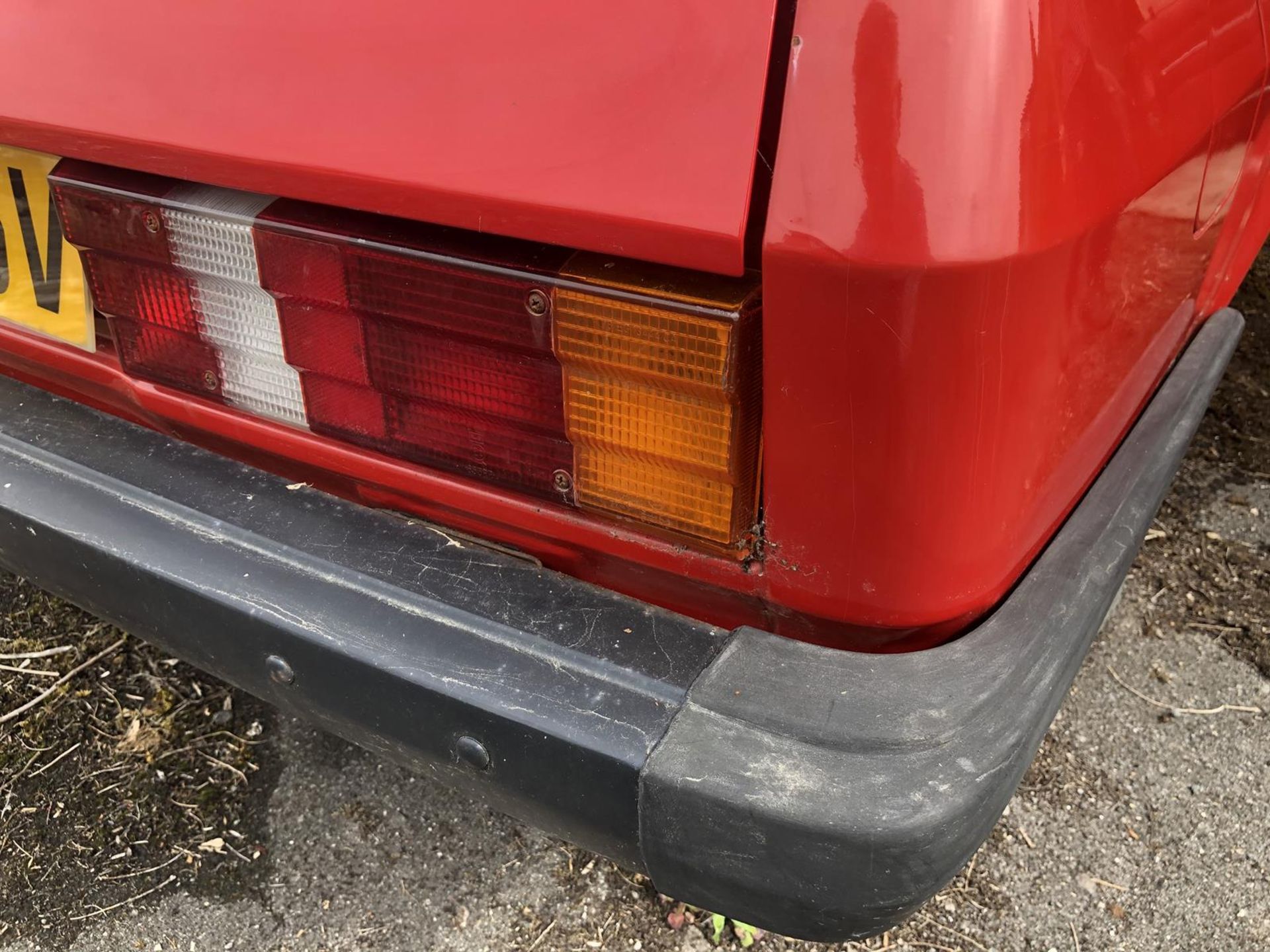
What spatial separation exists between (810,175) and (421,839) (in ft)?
4.84

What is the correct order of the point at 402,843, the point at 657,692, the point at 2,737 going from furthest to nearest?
the point at 2,737
the point at 402,843
the point at 657,692

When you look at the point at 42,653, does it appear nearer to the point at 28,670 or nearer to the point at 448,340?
the point at 28,670

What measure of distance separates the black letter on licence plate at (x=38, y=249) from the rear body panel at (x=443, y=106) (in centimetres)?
17

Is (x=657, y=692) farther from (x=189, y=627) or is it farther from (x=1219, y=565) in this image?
(x=1219, y=565)

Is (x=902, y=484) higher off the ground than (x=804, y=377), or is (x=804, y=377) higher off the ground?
(x=804, y=377)

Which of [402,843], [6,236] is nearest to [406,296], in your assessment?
[6,236]

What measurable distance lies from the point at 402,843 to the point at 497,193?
4.32 feet

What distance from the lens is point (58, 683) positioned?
212 cm

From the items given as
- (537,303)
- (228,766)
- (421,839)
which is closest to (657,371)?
(537,303)

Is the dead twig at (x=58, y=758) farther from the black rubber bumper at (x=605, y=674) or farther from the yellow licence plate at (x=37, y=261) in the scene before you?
the yellow licence plate at (x=37, y=261)

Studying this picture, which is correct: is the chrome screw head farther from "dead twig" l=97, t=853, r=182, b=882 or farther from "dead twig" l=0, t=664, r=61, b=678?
"dead twig" l=0, t=664, r=61, b=678

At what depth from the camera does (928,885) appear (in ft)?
3.37

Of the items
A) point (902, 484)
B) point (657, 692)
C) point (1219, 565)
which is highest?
point (902, 484)

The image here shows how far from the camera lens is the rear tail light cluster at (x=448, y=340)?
1.04 meters
